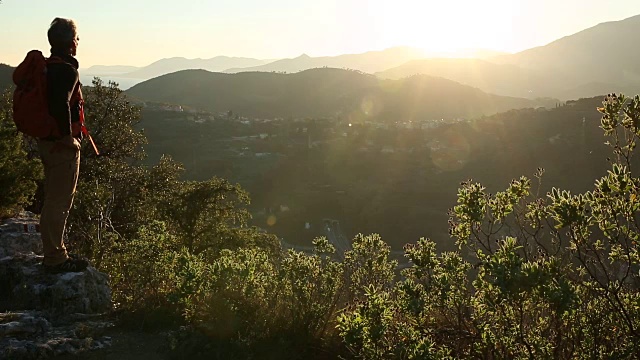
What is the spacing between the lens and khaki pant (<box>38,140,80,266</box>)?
4.52m

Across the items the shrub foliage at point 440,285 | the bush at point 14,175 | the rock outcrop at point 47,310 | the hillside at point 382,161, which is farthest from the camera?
the hillside at point 382,161

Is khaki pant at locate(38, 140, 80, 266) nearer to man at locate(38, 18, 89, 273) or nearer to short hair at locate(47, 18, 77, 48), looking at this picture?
man at locate(38, 18, 89, 273)

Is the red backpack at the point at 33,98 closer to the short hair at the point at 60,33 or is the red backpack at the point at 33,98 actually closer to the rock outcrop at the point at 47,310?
the short hair at the point at 60,33

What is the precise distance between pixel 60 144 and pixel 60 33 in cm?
98

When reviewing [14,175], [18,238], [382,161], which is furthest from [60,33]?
[382,161]

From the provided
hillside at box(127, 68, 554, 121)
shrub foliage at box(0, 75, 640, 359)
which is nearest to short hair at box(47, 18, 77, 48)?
shrub foliage at box(0, 75, 640, 359)

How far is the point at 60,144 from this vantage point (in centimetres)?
448

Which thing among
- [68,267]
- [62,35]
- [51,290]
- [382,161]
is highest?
[62,35]

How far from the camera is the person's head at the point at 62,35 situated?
441 centimetres

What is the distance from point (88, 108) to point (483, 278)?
48.6 feet

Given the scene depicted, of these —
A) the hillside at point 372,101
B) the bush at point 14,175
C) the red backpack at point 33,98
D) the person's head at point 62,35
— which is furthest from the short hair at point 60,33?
the hillside at point 372,101

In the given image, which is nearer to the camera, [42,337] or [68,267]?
[42,337]

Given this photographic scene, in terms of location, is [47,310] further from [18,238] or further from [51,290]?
[18,238]

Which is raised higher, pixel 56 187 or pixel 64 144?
pixel 64 144
